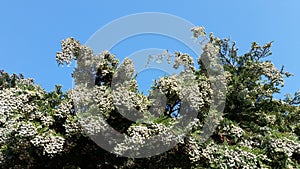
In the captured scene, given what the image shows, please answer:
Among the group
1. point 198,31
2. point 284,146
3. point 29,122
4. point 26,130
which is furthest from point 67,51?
point 284,146

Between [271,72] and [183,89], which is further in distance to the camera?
[271,72]

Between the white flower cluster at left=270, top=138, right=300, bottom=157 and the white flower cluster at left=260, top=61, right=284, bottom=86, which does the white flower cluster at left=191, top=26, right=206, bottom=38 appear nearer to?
the white flower cluster at left=260, top=61, right=284, bottom=86

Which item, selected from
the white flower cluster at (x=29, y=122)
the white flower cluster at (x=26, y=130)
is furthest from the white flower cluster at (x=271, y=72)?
the white flower cluster at (x=26, y=130)

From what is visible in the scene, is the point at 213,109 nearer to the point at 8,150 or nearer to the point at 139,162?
the point at 139,162

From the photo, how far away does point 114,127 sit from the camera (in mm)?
8766

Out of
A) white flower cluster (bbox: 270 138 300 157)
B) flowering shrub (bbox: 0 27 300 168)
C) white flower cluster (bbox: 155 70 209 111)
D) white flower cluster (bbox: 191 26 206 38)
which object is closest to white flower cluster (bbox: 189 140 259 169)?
flowering shrub (bbox: 0 27 300 168)

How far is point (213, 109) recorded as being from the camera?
9336mm

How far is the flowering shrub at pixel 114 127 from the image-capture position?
813 centimetres

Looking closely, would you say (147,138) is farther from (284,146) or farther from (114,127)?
(284,146)

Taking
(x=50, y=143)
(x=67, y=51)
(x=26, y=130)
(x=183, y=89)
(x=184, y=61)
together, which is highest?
(x=184, y=61)

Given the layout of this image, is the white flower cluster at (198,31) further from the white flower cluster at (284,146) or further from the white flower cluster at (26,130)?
the white flower cluster at (26,130)

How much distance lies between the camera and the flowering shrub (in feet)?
26.7

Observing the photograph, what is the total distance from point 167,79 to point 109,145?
2.12m

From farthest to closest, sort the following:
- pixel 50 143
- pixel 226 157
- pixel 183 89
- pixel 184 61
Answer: pixel 184 61
pixel 183 89
pixel 226 157
pixel 50 143
